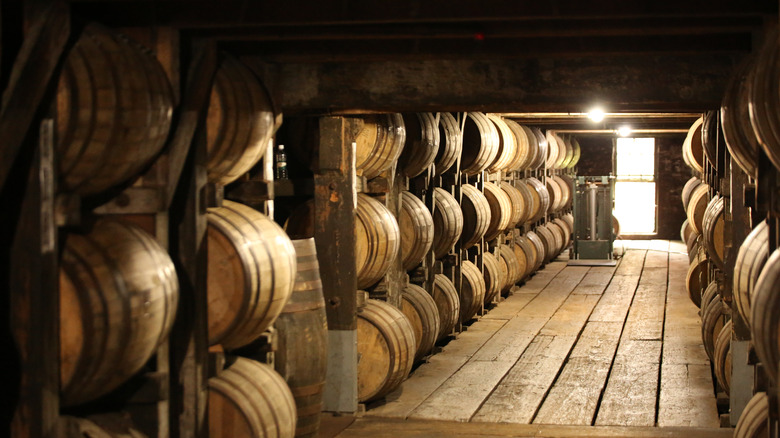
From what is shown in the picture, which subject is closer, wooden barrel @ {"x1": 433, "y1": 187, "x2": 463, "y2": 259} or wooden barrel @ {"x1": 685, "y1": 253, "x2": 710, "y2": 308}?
wooden barrel @ {"x1": 433, "y1": 187, "x2": 463, "y2": 259}

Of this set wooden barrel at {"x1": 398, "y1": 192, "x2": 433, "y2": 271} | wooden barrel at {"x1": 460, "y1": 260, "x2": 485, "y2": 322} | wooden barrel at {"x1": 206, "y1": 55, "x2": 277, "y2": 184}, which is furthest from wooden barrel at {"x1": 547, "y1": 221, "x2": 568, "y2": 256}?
wooden barrel at {"x1": 206, "y1": 55, "x2": 277, "y2": 184}

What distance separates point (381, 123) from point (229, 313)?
2813 mm

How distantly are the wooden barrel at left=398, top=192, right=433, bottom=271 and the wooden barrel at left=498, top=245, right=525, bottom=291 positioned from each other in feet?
15.3

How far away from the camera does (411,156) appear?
8.56 metres

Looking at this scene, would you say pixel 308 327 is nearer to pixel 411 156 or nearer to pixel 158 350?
pixel 158 350

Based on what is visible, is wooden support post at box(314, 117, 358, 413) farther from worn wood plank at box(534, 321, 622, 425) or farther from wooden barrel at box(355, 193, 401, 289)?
worn wood plank at box(534, 321, 622, 425)

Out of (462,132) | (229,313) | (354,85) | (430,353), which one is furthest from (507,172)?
(229,313)

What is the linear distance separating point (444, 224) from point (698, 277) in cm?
299

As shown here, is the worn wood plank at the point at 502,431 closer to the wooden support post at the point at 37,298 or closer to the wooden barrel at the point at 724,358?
the wooden barrel at the point at 724,358

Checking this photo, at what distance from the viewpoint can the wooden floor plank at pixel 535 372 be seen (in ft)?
23.7

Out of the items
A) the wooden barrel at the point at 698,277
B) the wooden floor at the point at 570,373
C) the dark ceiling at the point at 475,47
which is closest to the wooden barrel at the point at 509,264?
the wooden floor at the point at 570,373

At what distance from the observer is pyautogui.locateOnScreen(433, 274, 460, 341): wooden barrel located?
9641 millimetres

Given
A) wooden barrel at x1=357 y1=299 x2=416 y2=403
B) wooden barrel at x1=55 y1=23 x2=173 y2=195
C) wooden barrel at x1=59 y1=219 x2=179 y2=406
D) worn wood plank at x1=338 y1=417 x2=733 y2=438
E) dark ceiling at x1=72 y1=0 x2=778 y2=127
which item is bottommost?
worn wood plank at x1=338 y1=417 x2=733 y2=438

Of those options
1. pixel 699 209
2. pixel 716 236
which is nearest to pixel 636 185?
pixel 699 209
